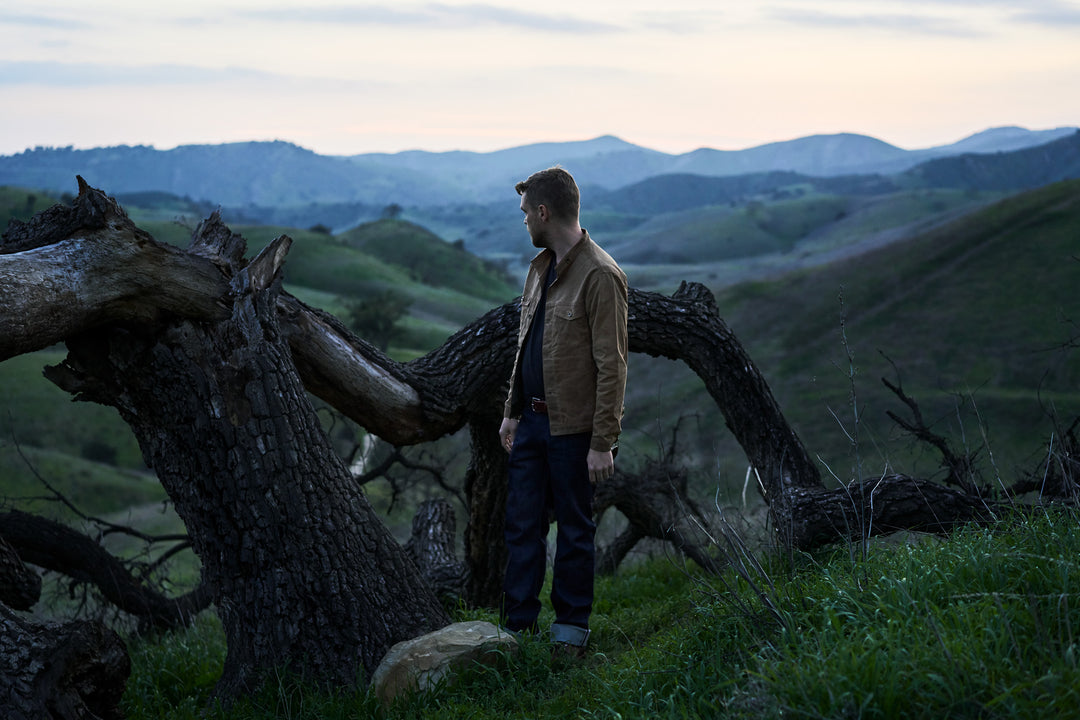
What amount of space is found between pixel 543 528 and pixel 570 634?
26.3 inches

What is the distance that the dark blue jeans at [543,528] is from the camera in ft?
16.1

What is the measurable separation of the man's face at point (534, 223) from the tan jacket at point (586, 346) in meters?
0.19

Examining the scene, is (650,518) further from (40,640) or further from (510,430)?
(40,640)

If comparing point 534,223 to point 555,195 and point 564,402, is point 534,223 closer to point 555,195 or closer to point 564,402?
point 555,195

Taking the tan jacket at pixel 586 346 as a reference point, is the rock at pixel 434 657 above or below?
below

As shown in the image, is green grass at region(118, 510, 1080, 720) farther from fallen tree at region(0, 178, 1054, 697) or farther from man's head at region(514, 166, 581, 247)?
man's head at region(514, 166, 581, 247)

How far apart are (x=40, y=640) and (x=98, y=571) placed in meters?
4.17

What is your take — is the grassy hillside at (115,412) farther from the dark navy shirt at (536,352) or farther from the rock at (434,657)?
the dark navy shirt at (536,352)

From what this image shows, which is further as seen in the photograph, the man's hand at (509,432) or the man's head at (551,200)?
the man's hand at (509,432)

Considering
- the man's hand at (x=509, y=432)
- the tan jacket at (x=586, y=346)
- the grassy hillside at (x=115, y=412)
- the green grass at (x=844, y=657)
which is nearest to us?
the green grass at (x=844, y=657)

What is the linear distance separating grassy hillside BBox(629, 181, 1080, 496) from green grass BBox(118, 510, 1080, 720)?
1574 cm

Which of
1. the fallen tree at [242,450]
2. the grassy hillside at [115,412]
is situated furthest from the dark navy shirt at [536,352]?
the grassy hillside at [115,412]

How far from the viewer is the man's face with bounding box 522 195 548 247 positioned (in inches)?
190

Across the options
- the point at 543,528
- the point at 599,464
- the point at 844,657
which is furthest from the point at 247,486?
the point at 844,657
